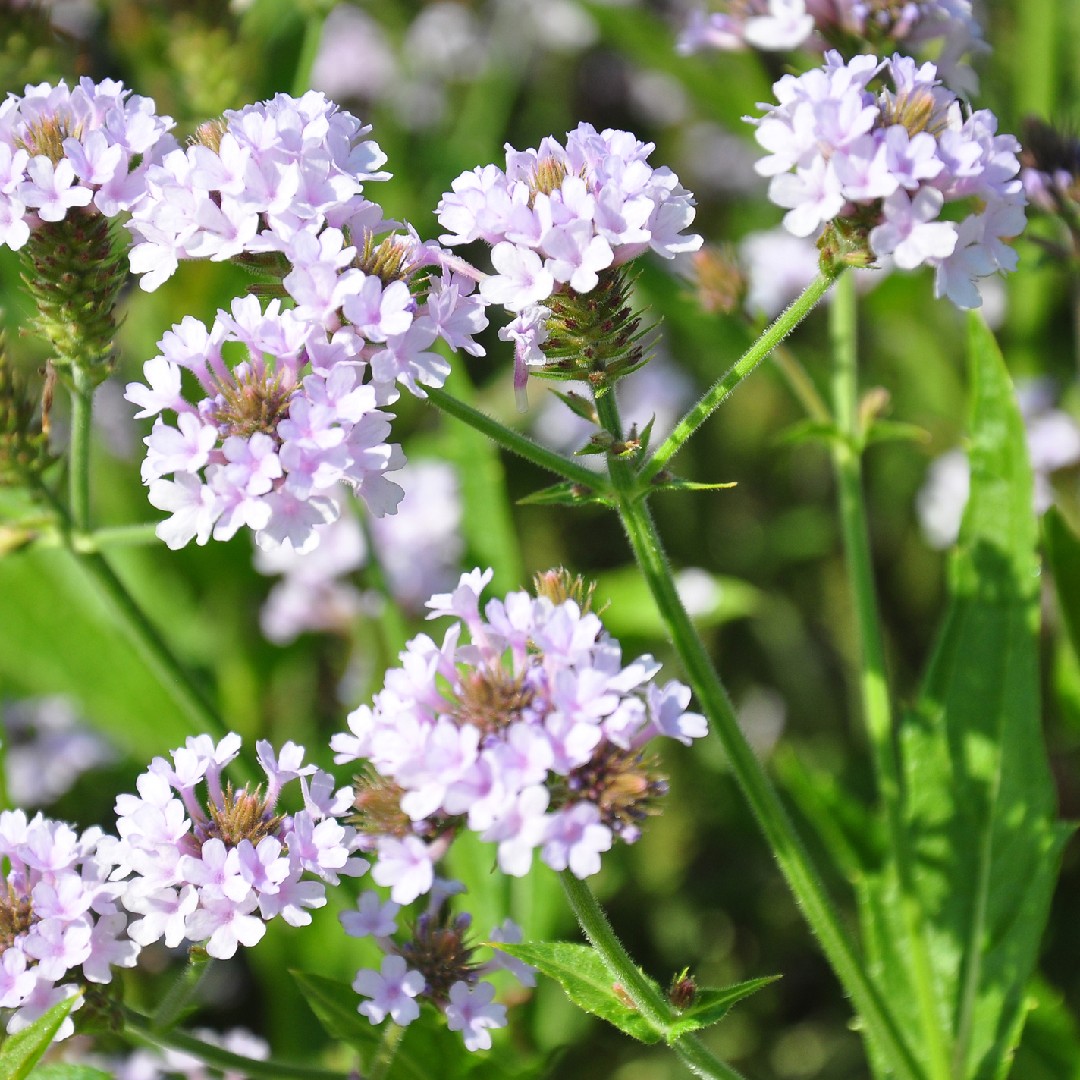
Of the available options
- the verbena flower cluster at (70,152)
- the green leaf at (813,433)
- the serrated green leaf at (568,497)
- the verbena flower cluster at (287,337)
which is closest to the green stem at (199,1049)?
the verbena flower cluster at (287,337)

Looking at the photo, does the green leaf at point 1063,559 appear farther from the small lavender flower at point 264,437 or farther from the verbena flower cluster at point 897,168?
the small lavender flower at point 264,437

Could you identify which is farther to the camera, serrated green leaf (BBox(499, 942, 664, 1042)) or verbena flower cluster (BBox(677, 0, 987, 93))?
verbena flower cluster (BBox(677, 0, 987, 93))

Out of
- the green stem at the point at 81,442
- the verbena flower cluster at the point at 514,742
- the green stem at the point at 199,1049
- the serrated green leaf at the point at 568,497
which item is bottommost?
the green stem at the point at 199,1049

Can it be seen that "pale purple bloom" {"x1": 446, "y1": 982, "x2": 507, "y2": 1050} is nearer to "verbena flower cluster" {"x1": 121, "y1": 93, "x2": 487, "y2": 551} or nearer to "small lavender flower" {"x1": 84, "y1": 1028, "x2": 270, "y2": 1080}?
"small lavender flower" {"x1": 84, "y1": 1028, "x2": 270, "y2": 1080}

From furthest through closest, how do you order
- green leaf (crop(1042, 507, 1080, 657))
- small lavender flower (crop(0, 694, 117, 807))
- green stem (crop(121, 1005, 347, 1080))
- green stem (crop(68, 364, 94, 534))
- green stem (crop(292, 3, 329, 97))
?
small lavender flower (crop(0, 694, 117, 807)) < green stem (crop(292, 3, 329, 97)) < green leaf (crop(1042, 507, 1080, 657)) < green stem (crop(68, 364, 94, 534)) < green stem (crop(121, 1005, 347, 1080))

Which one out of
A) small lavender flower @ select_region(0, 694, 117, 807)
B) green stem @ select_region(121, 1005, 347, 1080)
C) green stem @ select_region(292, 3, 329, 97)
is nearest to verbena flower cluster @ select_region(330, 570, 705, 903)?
green stem @ select_region(121, 1005, 347, 1080)

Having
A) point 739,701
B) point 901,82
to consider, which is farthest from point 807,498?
point 901,82
